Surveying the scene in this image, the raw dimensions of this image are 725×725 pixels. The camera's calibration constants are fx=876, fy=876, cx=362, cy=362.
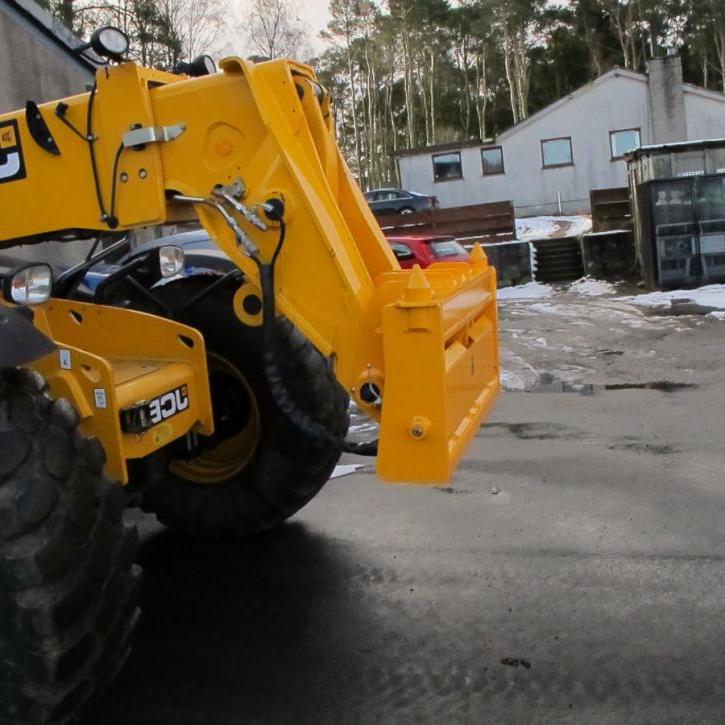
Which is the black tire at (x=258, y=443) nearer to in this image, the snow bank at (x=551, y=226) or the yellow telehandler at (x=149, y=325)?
the yellow telehandler at (x=149, y=325)

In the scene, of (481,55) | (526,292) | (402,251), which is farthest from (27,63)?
(481,55)

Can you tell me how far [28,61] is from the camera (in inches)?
518

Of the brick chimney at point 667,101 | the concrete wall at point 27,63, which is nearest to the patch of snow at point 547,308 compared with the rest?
the concrete wall at point 27,63

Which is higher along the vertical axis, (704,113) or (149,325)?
(704,113)

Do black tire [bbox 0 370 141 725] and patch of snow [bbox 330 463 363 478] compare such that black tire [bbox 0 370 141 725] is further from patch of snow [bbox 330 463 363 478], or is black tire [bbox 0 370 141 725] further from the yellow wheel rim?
patch of snow [bbox 330 463 363 478]

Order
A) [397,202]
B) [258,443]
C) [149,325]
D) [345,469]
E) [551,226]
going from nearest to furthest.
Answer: [149,325] → [258,443] → [345,469] → [551,226] → [397,202]

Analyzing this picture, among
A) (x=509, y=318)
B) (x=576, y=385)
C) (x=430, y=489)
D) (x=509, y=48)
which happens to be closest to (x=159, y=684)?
(x=430, y=489)

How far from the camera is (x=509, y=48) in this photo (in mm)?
54250

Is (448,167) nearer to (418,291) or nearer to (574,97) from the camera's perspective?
(574,97)

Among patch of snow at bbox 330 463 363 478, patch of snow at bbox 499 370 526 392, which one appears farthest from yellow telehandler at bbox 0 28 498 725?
patch of snow at bbox 499 370 526 392

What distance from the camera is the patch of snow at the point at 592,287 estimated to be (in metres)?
18.5

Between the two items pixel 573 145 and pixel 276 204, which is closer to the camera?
pixel 276 204

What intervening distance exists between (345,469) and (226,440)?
1848 millimetres

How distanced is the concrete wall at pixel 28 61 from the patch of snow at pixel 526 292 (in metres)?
9.76
